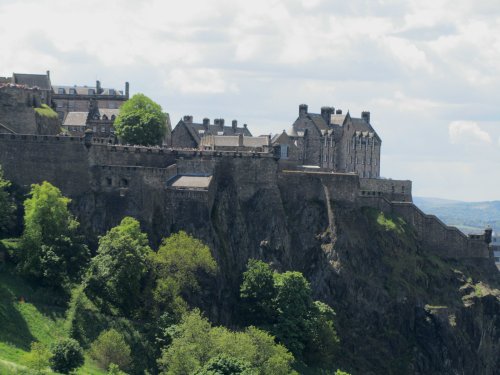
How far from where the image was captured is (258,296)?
393 ft

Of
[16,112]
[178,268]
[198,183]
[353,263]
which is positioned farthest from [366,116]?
[178,268]

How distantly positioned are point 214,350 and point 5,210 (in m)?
25.8

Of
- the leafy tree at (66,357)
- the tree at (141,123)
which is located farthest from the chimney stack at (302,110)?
the leafy tree at (66,357)

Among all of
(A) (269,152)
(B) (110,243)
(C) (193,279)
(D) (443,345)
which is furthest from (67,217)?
(D) (443,345)

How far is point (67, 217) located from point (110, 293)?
9.38 metres

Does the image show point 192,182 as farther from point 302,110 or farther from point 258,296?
point 302,110

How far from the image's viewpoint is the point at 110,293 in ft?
357

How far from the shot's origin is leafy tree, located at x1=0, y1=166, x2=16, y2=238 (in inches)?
4304

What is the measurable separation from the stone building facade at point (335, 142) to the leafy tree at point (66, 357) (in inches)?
2649

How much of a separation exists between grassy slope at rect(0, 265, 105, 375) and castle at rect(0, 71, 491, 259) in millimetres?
14498

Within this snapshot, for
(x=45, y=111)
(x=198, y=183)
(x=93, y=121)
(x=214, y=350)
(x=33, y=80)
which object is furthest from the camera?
(x=33, y=80)

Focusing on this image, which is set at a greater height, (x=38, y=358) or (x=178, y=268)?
(x=178, y=268)

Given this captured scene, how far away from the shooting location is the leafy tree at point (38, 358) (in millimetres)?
87562

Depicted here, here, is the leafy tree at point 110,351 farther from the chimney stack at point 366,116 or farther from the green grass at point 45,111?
the chimney stack at point 366,116
